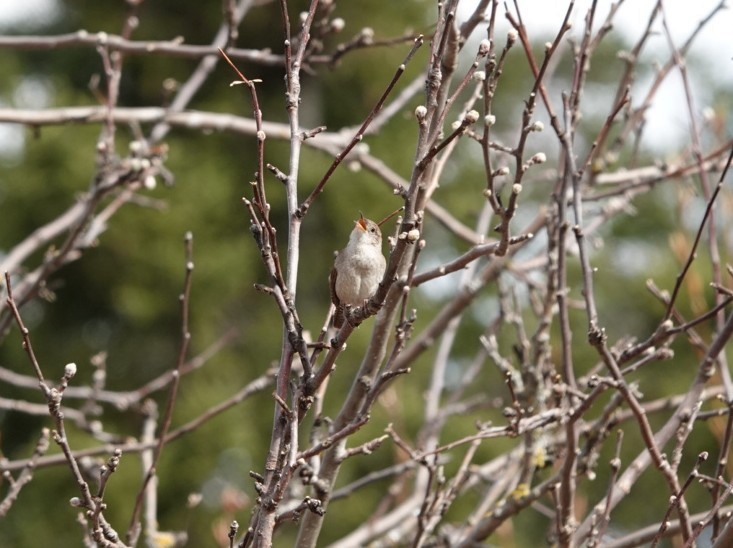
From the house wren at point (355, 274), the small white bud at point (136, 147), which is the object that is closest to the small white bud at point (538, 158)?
the house wren at point (355, 274)

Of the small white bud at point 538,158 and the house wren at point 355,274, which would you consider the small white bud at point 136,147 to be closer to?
the house wren at point 355,274

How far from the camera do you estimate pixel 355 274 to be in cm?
272

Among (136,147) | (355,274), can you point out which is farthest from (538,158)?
(136,147)

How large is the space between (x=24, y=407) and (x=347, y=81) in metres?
7.12

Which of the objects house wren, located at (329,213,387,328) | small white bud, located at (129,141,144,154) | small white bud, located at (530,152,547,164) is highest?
small white bud, located at (530,152,547,164)

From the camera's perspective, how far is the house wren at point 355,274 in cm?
273

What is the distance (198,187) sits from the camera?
29.2ft

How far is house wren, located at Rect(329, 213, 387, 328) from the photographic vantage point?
2.73 meters

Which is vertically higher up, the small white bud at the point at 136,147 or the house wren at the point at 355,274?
the small white bud at the point at 136,147

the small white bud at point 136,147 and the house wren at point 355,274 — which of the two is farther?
the small white bud at point 136,147

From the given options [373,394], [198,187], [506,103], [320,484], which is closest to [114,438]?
[320,484]

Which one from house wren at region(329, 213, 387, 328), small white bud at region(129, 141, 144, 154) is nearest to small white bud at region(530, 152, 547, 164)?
house wren at region(329, 213, 387, 328)

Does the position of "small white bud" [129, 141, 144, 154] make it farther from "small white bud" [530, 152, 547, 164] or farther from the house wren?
"small white bud" [530, 152, 547, 164]

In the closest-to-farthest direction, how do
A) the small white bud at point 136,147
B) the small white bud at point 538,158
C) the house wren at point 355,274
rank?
the small white bud at point 538,158 → the house wren at point 355,274 → the small white bud at point 136,147
